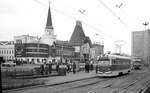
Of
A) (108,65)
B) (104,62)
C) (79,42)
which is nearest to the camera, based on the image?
(108,65)

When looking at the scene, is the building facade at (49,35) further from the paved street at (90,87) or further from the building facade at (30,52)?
the paved street at (90,87)

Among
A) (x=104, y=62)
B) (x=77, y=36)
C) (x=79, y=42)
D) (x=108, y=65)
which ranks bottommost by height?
(x=108, y=65)

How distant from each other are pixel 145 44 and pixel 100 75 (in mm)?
38014

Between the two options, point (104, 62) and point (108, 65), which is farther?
point (104, 62)

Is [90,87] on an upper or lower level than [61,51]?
lower

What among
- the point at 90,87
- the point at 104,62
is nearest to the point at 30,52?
the point at 104,62

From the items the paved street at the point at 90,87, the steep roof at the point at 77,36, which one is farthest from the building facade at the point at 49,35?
the paved street at the point at 90,87

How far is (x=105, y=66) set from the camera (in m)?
30.0

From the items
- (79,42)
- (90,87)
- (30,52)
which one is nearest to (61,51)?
(79,42)

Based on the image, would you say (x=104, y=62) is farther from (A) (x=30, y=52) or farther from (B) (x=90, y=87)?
(A) (x=30, y=52)

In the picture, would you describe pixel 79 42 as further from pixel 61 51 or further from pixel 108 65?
pixel 108 65

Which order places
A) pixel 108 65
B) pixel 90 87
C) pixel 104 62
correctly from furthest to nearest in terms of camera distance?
pixel 104 62 → pixel 108 65 → pixel 90 87

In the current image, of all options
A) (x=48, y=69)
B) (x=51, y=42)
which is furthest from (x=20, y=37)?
(x=48, y=69)

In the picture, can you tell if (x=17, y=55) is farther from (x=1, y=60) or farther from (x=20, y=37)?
(x=1, y=60)
